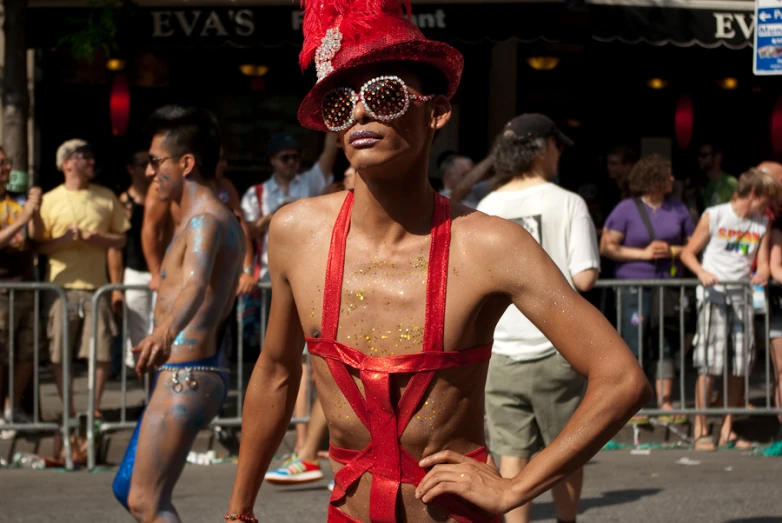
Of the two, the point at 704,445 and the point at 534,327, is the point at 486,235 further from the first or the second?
the point at 704,445

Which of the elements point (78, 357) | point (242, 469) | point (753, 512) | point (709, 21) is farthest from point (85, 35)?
point (242, 469)

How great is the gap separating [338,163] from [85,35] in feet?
12.7

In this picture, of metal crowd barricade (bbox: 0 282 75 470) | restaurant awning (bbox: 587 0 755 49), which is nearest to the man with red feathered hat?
metal crowd barricade (bbox: 0 282 75 470)

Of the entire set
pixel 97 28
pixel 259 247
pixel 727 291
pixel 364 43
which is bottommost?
pixel 727 291

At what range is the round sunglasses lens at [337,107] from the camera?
304 cm

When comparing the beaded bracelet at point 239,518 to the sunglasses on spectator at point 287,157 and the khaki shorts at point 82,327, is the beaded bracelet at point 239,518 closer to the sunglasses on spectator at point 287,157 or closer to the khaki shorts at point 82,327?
the khaki shorts at point 82,327

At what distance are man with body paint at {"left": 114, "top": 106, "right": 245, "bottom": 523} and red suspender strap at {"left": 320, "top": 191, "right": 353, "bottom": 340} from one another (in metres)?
1.58

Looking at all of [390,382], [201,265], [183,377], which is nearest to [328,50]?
[390,382]

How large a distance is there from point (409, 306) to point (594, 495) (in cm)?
488

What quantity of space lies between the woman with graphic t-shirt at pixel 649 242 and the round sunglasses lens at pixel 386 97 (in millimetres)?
6524

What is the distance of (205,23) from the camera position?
435 inches

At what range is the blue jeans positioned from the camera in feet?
30.4

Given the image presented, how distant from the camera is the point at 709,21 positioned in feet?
37.1

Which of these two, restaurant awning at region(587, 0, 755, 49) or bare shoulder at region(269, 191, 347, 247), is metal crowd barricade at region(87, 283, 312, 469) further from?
bare shoulder at region(269, 191, 347, 247)
